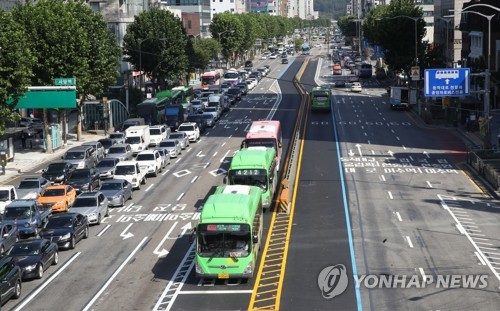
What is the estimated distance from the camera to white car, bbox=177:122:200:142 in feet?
267

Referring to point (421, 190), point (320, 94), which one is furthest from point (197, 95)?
point (421, 190)

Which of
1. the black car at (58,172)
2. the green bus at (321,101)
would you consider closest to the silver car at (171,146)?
the black car at (58,172)

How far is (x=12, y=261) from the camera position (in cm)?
3506

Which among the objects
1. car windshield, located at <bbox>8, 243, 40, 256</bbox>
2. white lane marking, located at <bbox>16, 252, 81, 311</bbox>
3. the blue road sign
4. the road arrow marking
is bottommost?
white lane marking, located at <bbox>16, 252, 81, 311</bbox>

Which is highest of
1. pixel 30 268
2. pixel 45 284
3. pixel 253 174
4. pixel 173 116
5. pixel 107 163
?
pixel 173 116

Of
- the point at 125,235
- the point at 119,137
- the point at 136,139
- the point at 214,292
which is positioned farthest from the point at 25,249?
the point at 119,137

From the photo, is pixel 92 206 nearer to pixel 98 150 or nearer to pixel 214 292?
pixel 214 292

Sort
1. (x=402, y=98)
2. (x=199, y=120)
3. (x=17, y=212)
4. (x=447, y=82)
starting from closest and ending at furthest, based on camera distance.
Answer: (x=17, y=212)
(x=447, y=82)
(x=199, y=120)
(x=402, y=98)

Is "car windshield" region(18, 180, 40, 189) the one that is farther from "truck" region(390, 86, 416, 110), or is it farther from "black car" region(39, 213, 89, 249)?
"truck" region(390, 86, 416, 110)

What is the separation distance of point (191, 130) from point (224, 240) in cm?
4698

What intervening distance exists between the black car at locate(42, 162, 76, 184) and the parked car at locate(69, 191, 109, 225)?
33.9 feet

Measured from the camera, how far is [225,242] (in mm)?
35562

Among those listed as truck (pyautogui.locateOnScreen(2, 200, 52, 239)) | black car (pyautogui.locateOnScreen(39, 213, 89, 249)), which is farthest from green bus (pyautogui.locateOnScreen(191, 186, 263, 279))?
truck (pyautogui.locateOnScreen(2, 200, 52, 239))

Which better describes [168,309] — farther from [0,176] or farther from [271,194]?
[0,176]
